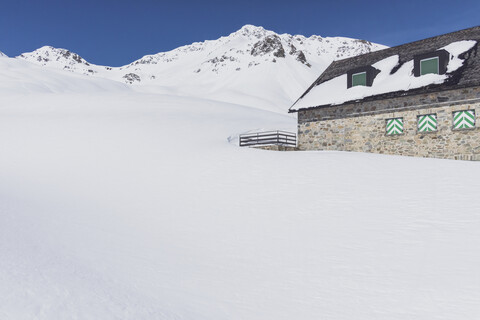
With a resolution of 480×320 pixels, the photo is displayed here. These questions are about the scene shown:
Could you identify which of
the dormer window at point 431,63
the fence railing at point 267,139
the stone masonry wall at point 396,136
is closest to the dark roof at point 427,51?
the stone masonry wall at point 396,136

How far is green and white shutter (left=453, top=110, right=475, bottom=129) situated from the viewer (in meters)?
18.5

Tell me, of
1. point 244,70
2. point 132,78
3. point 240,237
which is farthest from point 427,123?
point 132,78

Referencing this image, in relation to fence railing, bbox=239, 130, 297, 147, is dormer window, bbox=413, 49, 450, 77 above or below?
above

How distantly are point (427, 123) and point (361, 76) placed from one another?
4.82 m

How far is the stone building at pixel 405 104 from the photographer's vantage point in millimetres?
18781

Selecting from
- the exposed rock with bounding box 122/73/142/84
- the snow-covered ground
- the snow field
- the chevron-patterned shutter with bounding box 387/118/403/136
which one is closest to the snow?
the chevron-patterned shutter with bounding box 387/118/403/136

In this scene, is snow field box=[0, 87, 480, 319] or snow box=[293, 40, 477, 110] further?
snow box=[293, 40, 477, 110]

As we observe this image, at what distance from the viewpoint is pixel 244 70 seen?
130 metres

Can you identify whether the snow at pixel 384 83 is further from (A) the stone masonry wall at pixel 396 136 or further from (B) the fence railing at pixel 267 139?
(B) the fence railing at pixel 267 139

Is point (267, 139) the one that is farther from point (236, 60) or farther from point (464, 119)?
point (236, 60)

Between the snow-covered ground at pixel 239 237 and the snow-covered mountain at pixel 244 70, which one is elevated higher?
the snow-covered mountain at pixel 244 70

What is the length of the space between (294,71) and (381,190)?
117 meters

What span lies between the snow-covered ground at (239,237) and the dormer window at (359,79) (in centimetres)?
580

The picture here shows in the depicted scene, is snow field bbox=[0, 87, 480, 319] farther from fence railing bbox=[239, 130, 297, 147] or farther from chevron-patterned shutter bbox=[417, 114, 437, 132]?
fence railing bbox=[239, 130, 297, 147]
